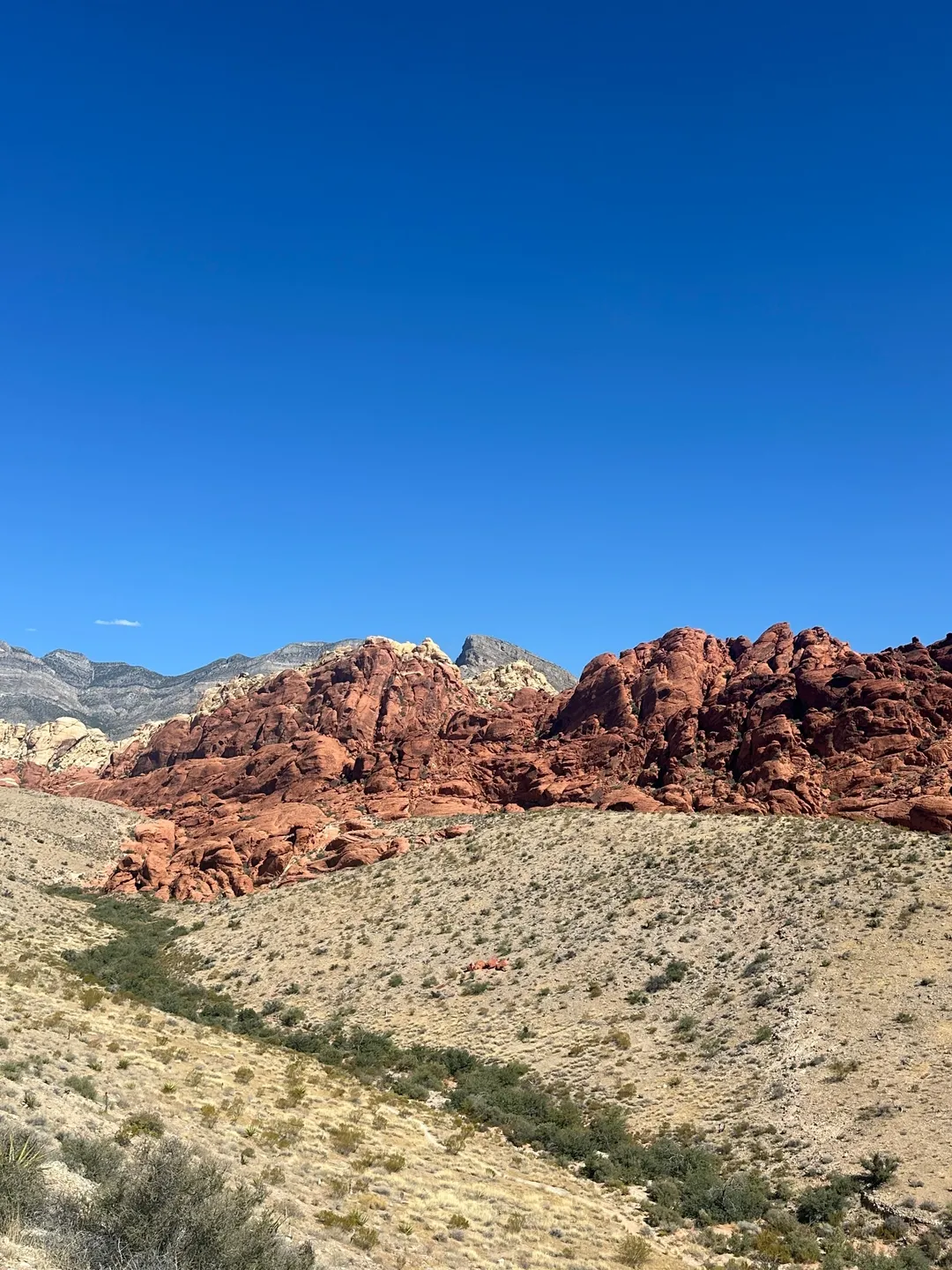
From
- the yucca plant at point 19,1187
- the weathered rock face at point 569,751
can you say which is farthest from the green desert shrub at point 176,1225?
the weathered rock face at point 569,751

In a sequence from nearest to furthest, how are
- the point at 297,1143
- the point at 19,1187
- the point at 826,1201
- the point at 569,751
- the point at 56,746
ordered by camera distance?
the point at 19,1187
the point at 297,1143
the point at 826,1201
the point at 569,751
the point at 56,746

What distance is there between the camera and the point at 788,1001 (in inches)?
1125

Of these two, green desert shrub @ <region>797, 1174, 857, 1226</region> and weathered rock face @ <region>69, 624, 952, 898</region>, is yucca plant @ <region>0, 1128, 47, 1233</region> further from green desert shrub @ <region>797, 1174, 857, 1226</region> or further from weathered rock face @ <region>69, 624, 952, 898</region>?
weathered rock face @ <region>69, 624, 952, 898</region>

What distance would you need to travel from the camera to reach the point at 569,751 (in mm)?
65750

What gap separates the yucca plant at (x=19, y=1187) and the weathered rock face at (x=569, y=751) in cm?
4122

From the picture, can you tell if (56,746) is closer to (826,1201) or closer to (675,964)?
(675,964)

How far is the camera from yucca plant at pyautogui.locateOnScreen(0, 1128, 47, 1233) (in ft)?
31.3

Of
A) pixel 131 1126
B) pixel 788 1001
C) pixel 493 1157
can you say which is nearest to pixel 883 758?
pixel 788 1001

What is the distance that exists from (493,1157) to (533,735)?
5289 cm

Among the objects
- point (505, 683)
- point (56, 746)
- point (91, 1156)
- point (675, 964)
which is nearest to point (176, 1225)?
point (91, 1156)

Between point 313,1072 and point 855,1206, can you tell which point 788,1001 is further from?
point 313,1072

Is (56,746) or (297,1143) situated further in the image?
(56,746)

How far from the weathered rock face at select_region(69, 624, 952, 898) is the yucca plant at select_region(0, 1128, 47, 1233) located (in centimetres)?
4122

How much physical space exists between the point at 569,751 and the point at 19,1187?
189 feet
